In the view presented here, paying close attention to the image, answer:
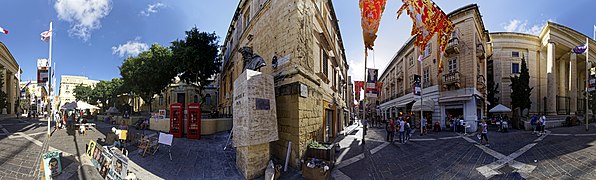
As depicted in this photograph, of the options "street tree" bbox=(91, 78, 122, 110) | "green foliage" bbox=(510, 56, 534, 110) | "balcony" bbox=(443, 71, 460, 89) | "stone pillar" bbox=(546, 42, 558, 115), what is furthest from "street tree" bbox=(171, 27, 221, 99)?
"stone pillar" bbox=(546, 42, 558, 115)

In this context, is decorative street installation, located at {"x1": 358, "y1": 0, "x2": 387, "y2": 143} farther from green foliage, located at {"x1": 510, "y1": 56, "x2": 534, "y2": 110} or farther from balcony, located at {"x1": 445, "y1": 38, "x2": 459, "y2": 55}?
green foliage, located at {"x1": 510, "y1": 56, "x2": 534, "y2": 110}

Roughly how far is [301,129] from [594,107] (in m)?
31.3

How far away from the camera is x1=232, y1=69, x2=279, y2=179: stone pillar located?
6559 mm

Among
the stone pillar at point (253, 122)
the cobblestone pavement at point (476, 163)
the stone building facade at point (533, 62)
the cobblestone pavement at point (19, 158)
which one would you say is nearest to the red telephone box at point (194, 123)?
the cobblestone pavement at point (19, 158)

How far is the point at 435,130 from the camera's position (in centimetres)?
1875

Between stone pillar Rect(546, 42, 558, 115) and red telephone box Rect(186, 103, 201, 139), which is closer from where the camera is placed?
red telephone box Rect(186, 103, 201, 139)

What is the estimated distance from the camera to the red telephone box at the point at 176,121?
41.9ft

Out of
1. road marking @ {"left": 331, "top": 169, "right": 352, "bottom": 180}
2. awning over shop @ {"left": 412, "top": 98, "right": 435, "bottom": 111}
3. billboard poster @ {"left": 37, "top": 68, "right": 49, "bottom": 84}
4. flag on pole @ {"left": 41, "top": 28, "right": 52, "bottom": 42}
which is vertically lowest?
road marking @ {"left": 331, "top": 169, "right": 352, "bottom": 180}

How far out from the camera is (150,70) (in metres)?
25.1

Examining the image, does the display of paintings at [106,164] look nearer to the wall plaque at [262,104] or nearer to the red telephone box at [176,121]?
the wall plaque at [262,104]

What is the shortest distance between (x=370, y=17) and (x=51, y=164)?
11.6 metres

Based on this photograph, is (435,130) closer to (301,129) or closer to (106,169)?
(301,129)

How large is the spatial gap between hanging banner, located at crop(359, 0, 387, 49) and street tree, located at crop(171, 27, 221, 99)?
51.6 ft

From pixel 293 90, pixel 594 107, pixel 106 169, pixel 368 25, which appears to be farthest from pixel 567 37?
pixel 106 169
